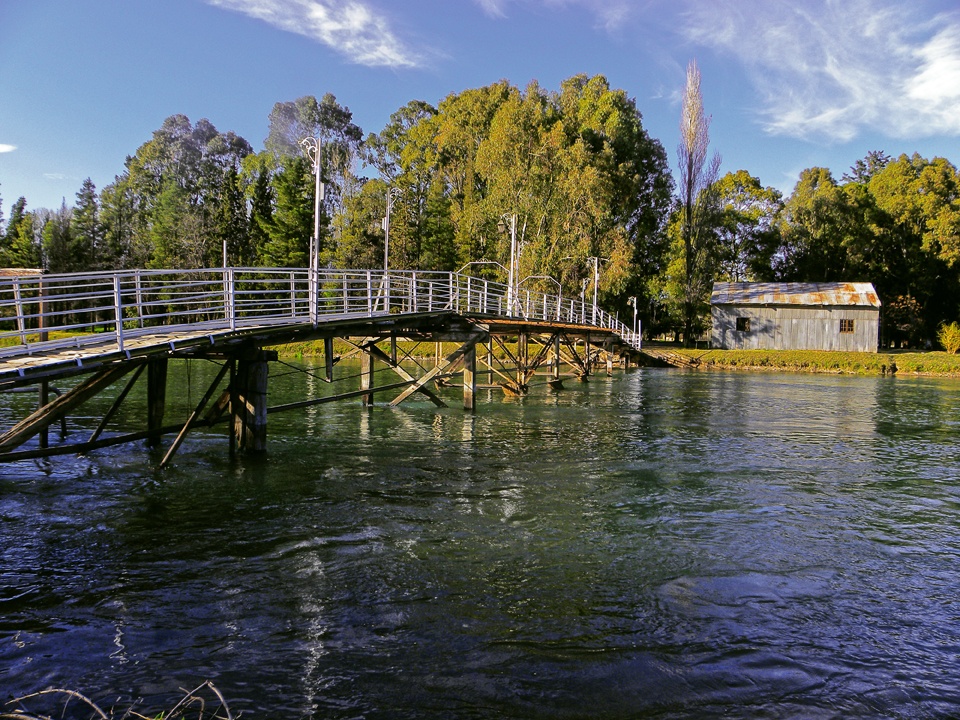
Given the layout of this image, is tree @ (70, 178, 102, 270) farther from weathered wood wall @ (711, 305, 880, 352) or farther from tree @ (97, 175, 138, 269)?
weathered wood wall @ (711, 305, 880, 352)

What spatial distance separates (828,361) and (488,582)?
169 ft

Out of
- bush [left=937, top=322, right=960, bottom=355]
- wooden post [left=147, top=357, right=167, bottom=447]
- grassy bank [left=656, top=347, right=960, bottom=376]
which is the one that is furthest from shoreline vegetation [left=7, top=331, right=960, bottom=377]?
wooden post [left=147, top=357, right=167, bottom=447]

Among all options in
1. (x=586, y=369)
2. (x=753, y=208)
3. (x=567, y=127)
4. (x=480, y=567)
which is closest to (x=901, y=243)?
(x=753, y=208)

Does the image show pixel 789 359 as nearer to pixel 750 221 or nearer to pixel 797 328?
pixel 797 328

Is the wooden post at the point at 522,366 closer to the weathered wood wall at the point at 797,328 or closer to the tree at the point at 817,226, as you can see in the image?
the weathered wood wall at the point at 797,328

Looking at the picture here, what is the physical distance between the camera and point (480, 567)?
31.7ft

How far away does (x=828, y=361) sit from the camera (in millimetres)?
54188

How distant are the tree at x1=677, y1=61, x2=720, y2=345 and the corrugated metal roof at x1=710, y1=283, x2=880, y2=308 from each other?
96.1 inches

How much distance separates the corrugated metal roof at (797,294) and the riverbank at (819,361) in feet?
19.8

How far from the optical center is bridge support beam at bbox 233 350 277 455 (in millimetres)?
16031

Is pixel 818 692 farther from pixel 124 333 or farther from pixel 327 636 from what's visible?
pixel 124 333

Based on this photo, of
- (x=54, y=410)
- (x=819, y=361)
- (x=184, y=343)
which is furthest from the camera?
(x=819, y=361)

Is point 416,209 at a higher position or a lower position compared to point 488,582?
higher

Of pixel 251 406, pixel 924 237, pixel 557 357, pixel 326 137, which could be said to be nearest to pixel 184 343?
pixel 251 406
